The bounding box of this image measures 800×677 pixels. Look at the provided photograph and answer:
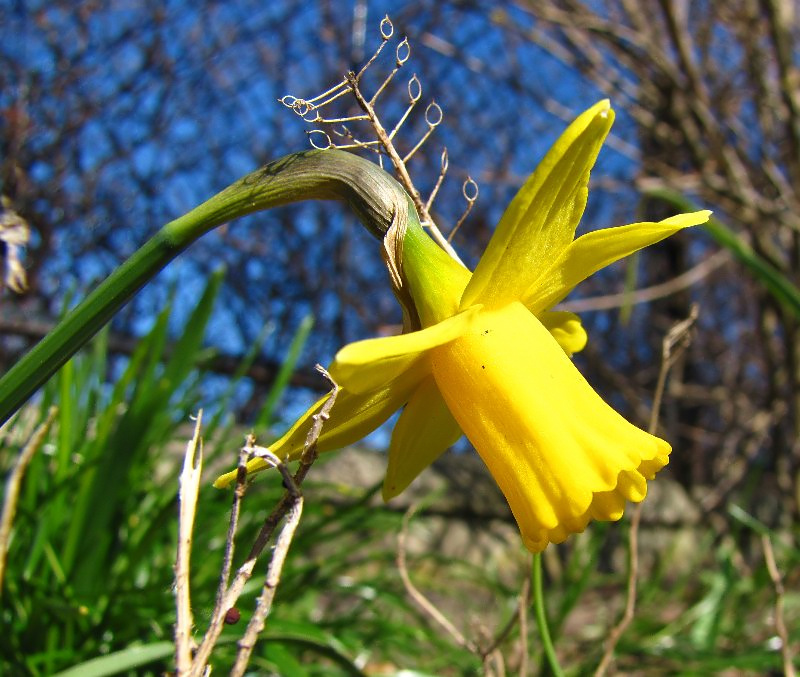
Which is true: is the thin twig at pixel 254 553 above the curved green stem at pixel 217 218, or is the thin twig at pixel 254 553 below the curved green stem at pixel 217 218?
below

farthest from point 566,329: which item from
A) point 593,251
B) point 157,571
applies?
point 157,571

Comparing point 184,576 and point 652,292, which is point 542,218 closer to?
point 184,576

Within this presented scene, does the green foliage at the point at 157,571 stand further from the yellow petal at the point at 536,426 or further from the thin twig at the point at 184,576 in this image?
the thin twig at the point at 184,576

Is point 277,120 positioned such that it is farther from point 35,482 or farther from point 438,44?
point 35,482

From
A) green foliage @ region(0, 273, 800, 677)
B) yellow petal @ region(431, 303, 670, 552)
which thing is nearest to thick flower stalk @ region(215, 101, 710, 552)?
yellow petal @ region(431, 303, 670, 552)

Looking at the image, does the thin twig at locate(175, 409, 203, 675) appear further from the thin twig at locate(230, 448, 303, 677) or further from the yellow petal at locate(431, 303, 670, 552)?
the yellow petal at locate(431, 303, 670, 552)

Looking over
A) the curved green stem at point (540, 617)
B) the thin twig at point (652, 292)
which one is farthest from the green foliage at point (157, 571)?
the thin twig at point (652, 292)

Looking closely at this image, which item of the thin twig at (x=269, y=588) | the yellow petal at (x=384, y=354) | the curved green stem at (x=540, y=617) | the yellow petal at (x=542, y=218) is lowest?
the curved green stem at (x=540, y=617)
